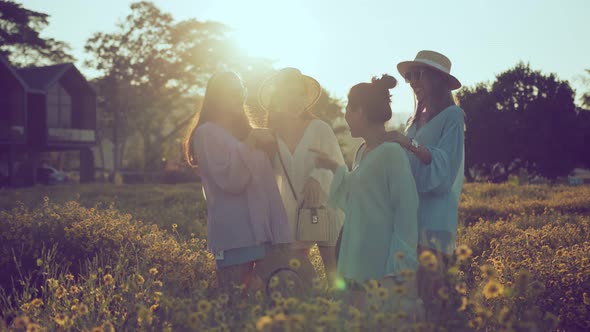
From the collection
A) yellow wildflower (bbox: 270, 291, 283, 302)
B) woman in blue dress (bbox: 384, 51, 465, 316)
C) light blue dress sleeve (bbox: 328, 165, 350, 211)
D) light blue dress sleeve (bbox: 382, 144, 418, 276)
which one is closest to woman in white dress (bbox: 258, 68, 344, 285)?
light blue dress sleeve (bbox: 328, 165, 350, 211)

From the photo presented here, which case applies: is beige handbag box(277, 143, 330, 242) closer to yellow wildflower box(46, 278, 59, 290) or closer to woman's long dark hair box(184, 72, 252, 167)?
woman's long dark hair box(184, 72, 252, 167)

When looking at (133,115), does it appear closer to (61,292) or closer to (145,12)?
(145,12)

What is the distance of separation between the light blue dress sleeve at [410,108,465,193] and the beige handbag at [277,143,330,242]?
3.30ft

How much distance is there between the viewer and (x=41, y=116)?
37844 mm

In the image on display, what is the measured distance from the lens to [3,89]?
35.7 metres

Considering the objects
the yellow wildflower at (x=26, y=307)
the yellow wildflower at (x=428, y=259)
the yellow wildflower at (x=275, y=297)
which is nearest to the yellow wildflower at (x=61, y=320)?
the yellow wildflower at (x=26, y=307)

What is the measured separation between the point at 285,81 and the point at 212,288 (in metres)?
1.76

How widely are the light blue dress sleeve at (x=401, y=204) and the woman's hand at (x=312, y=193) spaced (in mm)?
1261

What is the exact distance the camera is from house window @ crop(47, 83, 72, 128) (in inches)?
1526

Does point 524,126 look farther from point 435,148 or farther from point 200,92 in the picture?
point 435,148

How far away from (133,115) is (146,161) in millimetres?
4026

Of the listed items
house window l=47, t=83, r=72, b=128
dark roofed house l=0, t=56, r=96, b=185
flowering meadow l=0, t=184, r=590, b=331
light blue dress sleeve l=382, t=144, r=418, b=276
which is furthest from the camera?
house window l=47, t=83, r=72, b=128

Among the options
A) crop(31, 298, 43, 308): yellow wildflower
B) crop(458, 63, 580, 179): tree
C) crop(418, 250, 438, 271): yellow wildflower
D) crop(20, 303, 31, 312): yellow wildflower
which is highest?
crop(458, 63, 580, 179): tree

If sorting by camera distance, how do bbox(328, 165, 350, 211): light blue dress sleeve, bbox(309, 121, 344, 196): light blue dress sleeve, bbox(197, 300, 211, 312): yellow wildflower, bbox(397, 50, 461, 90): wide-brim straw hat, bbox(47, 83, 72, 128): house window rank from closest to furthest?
bbox(197, 300, 211, 312): yellow wildflower → bbox(328, 165, 350, 211): light blue dress sleeve → bbox(397, 50, 461, 90): wide-brim straw hat → bbox(309, 121, 344, 196): light blue dress sleeve → bbox(47, 83, 72, 128): house window
